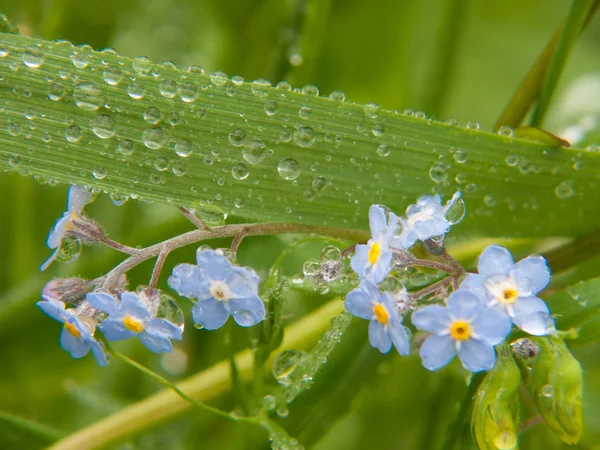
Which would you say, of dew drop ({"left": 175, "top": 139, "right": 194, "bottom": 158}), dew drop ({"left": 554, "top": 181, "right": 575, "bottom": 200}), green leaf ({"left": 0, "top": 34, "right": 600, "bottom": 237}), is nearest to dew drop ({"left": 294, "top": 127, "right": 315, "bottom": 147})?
green leaf ({"left": 0, "top": 34, "right": 600, "bottom": 237})

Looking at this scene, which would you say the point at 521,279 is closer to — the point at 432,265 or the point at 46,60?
the point at 432,265

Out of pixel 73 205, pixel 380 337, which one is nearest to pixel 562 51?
pixel 380 337

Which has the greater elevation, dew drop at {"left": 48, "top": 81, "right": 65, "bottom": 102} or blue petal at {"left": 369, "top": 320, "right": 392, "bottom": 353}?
dew drop at {"left": 48, "top": 81, "right": 65, "bottom": 102}

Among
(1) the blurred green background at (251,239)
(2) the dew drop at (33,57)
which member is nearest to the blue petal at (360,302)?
(1) the blurred green background at (251,239)

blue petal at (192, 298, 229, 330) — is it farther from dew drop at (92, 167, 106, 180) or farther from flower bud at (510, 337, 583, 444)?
flower bud at (510, 337, 583, 444)

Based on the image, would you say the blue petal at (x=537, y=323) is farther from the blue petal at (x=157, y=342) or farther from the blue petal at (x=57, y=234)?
the blue petal at (x=57, y=234)

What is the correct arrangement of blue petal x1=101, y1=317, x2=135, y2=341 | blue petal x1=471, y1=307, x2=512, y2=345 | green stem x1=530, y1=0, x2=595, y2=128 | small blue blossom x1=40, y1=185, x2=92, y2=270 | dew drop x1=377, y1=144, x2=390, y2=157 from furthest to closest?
green stem x1=530, y1=0, x2=595, y2=128, dew drop x1=377, y1=144, x2=390, y2=157, small blue blossom x1=40, y1=185, x2=92, y2=270, blue petal x1=101, y1=317, x2=135, y2=341, blue petal x1=471, y1=307, x2=512, y2=345
